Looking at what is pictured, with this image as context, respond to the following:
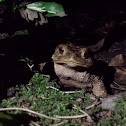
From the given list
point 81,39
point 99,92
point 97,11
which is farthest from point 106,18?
point 99,92

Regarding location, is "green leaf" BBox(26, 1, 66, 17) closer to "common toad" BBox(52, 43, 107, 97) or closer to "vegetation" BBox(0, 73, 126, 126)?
"common toad" BBox(52, 43, 107, 97)

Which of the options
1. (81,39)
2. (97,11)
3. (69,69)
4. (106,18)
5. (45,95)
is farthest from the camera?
(97,11)

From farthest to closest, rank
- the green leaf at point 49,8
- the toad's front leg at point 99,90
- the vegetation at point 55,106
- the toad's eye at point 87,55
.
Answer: the toad's eye at point 87,55 < the toad's front leg at point 99,90 < the green leaf at point 49,8 < the vegetation at point 55,106

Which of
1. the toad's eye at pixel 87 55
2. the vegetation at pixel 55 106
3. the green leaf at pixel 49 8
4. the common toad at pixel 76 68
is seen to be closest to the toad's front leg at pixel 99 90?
the common toad at pixel 76 68

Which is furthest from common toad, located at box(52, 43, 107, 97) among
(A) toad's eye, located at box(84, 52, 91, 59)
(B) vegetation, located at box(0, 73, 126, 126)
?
(B) vegetation, located at box(0, 73, 126, 126)

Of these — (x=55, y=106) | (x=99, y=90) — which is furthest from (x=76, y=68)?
(x=55, y=106)

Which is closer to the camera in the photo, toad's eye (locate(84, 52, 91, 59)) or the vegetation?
the vegetation

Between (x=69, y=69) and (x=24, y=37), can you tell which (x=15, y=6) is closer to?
(x=24, y=37)

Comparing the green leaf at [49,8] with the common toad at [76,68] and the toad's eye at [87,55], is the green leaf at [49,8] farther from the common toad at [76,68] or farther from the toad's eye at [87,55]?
the toad's eye at [87,55]
